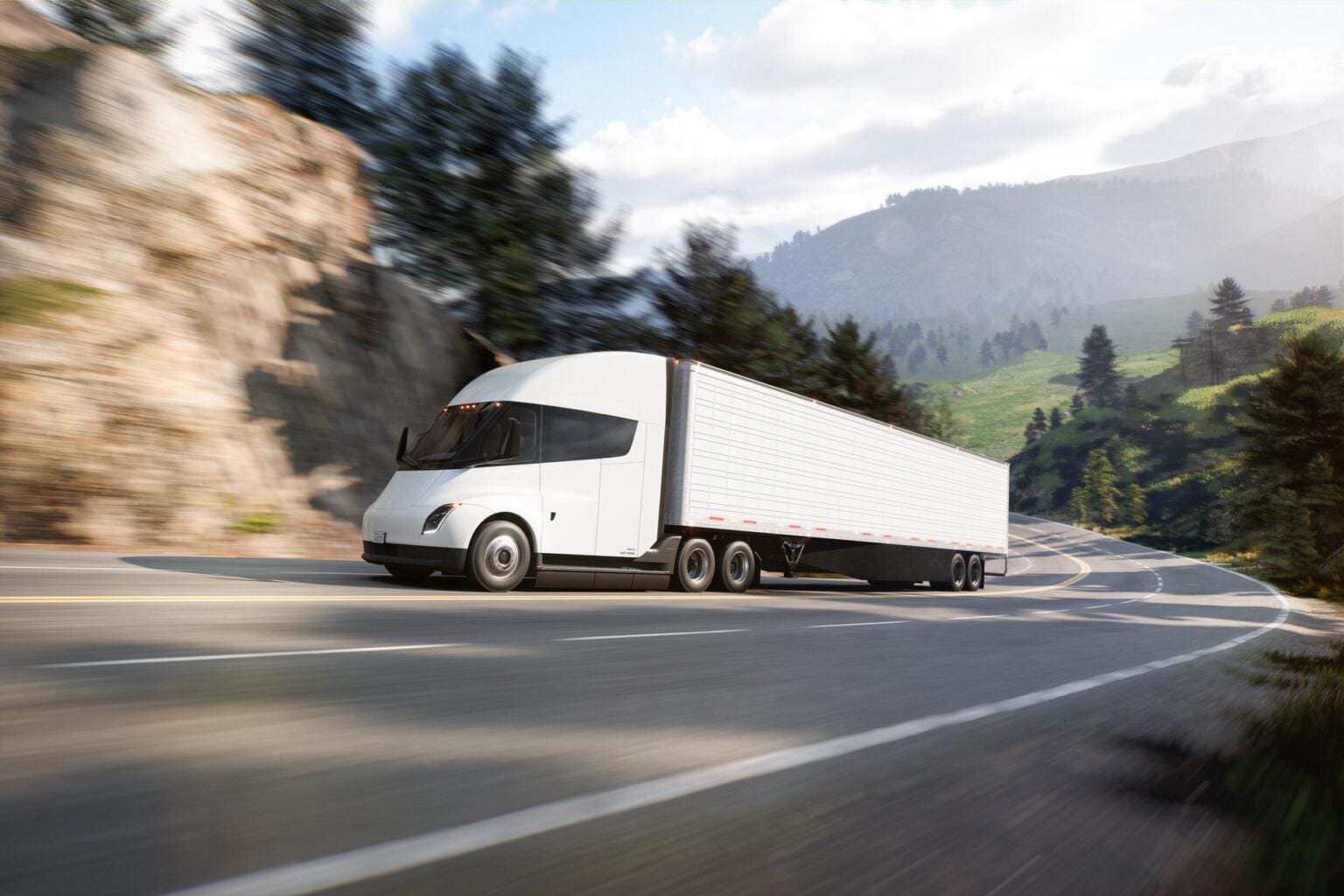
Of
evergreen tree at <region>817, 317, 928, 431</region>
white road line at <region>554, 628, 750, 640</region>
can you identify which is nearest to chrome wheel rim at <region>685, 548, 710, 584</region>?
white road line at <region>554, 628, 750, 640</region>

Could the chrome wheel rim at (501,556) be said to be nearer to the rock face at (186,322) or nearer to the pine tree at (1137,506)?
the rock face at (186,322)

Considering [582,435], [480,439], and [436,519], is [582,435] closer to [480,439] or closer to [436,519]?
[480,439]

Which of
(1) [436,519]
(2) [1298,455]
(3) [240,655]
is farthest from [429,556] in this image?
(2) [1298,455]

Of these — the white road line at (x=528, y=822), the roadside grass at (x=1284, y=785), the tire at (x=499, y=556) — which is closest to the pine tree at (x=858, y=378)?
the tire at (x=499, y=556)

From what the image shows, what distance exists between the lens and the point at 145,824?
99.7 inches

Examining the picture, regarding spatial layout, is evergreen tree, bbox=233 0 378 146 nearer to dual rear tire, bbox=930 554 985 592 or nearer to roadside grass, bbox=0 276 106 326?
roadside grass, bbox=0 276 106 326

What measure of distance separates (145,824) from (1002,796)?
2.92 metres

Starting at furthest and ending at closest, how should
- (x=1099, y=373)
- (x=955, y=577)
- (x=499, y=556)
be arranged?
(x=1099, y=373) → (x=955, y=577) → (x=499, y=556)

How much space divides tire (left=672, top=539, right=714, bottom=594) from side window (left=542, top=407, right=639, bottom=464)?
79.8 inches

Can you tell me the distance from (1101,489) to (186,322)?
355 ft

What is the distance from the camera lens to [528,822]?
2.76 m

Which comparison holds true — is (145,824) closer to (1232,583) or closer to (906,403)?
(906,403)

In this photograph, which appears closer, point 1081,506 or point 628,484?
point 628,484

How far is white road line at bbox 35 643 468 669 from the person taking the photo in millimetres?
4742
